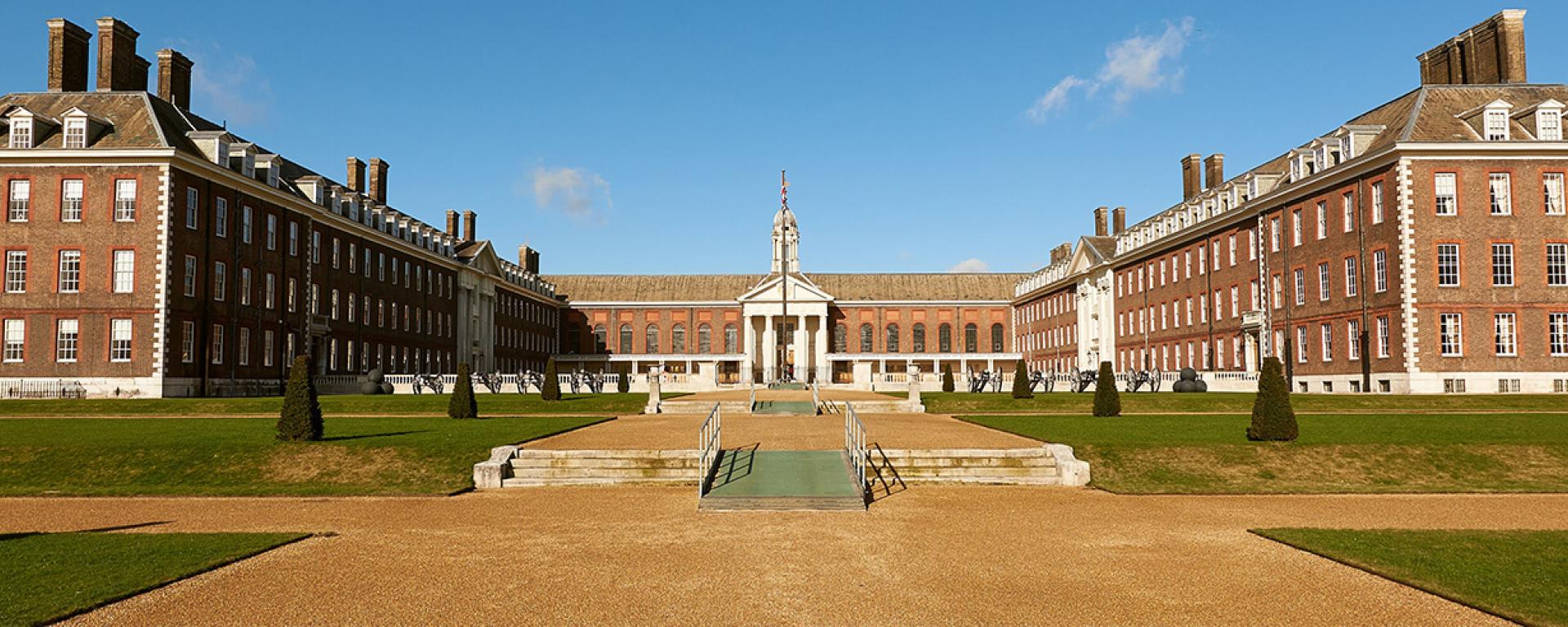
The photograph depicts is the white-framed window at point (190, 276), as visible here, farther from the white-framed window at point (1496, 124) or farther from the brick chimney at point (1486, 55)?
the brick chimney at point (1486, 55)

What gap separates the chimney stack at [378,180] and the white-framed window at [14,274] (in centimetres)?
2321

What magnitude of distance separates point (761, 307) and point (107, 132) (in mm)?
51516

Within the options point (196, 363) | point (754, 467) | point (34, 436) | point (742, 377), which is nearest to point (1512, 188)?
point (754, 467)

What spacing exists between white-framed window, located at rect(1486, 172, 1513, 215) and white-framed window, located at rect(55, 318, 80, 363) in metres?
52.0

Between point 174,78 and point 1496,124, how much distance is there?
171 feet

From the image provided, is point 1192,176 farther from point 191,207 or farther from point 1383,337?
point 191,207

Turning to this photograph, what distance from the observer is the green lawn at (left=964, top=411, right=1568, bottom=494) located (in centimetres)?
1602

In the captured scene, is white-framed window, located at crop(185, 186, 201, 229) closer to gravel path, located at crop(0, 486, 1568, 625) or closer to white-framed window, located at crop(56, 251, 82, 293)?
white-framed window, located at crop(56, 251, 82, 293)

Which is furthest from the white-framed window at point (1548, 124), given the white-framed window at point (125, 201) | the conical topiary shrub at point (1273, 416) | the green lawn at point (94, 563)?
the white-framed window at point (125, 201)

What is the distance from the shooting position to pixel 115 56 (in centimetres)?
3972

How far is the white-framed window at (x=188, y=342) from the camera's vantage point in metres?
37.6

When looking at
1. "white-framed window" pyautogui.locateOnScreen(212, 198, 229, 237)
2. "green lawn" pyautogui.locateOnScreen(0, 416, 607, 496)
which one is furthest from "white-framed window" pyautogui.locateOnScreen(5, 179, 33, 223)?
"green lawn" pyautogui.locateOnScreen(0, 416, 607, 496)

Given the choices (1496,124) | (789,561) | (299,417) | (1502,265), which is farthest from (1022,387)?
(789,561)

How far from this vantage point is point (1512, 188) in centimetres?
3684
